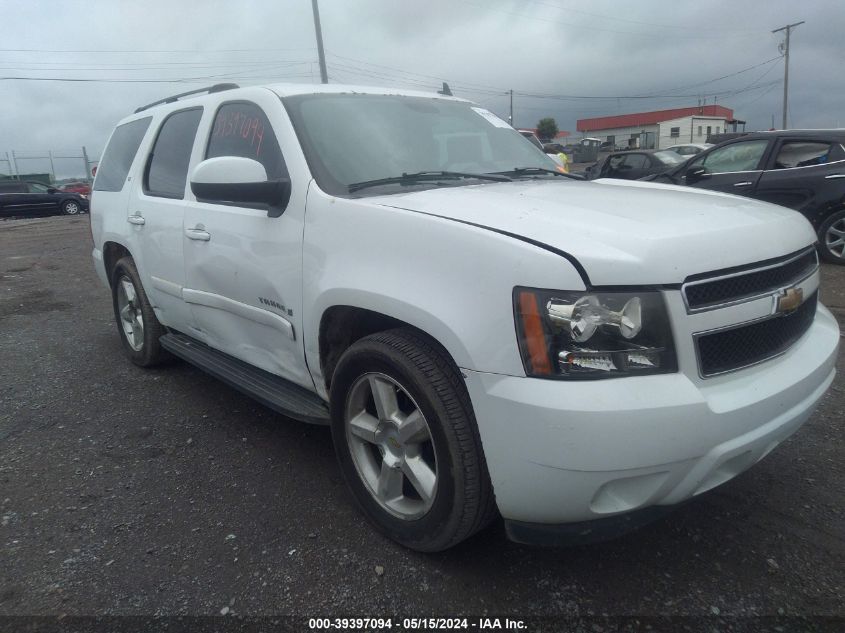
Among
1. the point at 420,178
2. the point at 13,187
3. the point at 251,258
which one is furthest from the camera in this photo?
the point at 13,187

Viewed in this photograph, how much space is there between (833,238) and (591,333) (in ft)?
23.4

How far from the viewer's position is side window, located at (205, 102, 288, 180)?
9.82 feet

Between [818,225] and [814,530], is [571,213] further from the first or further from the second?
[818,225]

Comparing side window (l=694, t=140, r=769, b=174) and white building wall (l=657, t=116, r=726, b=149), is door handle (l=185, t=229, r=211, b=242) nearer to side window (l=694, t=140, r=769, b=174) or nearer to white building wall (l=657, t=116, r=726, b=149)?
side window (l=694, t=140, r=769, b=174)

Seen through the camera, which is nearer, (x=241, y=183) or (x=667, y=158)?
(x=241, y=183)

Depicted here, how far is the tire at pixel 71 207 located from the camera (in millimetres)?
24375

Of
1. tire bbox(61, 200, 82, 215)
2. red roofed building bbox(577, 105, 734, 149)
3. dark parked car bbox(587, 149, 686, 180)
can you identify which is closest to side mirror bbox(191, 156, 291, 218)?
dark parked car bbox(587, 149, 686, 180)

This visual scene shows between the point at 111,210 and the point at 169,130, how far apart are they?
0.89 meters

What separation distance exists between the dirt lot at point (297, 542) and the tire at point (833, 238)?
4.38 m

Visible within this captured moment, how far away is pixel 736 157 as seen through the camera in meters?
8.37

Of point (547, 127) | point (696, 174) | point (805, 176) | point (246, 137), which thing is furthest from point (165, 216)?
point (547, 127)

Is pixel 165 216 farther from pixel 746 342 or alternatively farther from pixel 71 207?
pixel 71 207

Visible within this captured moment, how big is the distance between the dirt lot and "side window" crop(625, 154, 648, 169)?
1074cm

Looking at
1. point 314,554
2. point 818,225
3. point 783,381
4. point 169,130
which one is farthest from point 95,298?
point 818,225
